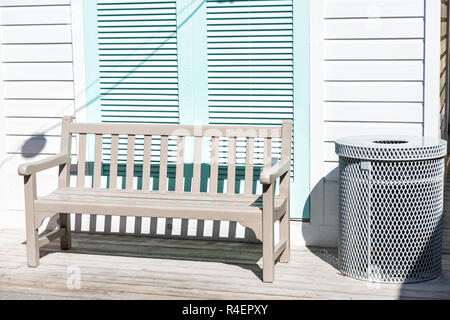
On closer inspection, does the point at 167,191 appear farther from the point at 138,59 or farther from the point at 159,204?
the point at 138,59

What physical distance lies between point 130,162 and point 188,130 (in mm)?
451

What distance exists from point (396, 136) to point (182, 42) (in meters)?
1.57

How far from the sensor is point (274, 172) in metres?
4.82

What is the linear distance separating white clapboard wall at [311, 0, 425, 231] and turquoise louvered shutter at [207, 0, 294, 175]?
0.67 ft

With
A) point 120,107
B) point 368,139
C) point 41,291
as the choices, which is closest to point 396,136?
point 368,139

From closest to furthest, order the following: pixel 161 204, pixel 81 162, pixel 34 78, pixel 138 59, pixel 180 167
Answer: pixel 161 204 < pixel 180 167 < pixel 81 162 < pixel 138 59 < pixel 34 78

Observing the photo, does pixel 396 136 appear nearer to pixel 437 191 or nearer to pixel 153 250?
Result: pixel 437 191

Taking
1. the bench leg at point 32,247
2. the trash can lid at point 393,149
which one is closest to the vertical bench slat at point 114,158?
the bench leg at point 32,247

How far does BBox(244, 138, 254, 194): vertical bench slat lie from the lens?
5.35m

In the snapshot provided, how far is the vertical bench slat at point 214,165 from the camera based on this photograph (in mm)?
5414

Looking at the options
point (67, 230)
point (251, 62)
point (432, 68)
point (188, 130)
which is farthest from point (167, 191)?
point (432, 68)

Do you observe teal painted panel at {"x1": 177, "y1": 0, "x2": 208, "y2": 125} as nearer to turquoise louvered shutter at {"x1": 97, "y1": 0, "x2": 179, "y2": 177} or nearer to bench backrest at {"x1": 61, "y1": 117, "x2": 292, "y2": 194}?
turquoise louvered shutter at {"x1": 97, "y1": 0, "x2": 179, "y2": 177}

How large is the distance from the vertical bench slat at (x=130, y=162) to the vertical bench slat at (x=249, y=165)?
2.47ft

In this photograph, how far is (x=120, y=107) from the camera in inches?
233
